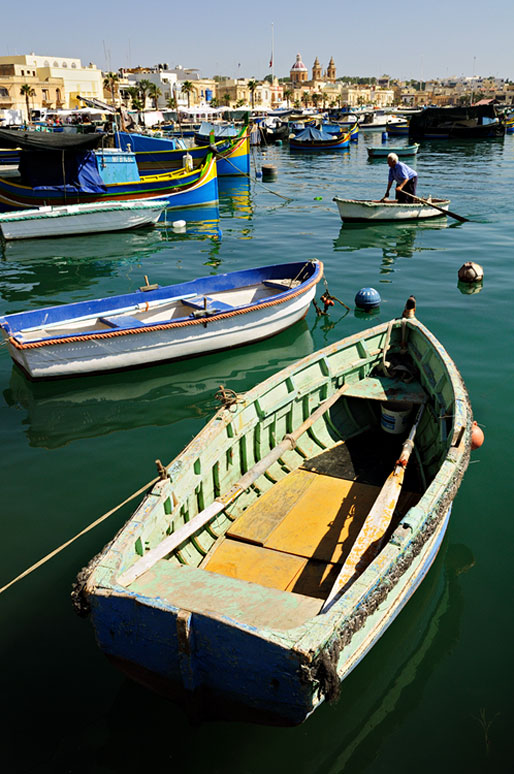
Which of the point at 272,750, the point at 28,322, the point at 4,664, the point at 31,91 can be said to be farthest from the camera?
the point at 31,91

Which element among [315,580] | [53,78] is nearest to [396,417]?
[315,580]

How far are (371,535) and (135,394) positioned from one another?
262 inches

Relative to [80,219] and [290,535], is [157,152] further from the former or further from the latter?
[290,535]

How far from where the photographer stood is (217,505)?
19.6 ft

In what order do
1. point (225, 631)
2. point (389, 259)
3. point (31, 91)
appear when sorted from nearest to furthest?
point (225, 631)
point (389, 259)
point (31, 91)

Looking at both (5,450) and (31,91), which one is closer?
(5,450)

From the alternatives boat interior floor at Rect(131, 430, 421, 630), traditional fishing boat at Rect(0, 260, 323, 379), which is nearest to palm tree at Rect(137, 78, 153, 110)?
traditional fishing boat at Rect(0, 260, 323, 379)

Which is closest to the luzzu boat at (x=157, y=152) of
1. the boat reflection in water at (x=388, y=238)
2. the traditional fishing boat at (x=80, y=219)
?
the traditional fishing boat at (x=80, y=219)

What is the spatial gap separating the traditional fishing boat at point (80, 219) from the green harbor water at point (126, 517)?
15.8ft

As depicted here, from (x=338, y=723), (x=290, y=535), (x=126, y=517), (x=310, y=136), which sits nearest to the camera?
(x=338, y=723)

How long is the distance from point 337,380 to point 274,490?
2455 millimetres

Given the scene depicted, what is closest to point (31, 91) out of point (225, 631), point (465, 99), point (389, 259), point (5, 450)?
point (389, 259)

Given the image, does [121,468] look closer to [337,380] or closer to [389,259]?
[337,380]

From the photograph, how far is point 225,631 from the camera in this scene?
12.9ft
